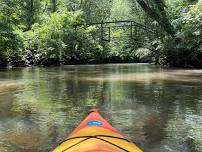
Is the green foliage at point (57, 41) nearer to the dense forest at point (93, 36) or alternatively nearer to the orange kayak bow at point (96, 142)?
the dense forest at point (93, 36)

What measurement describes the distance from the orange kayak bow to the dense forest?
19.5 m

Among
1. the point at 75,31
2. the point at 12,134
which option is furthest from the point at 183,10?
the point at 12,134

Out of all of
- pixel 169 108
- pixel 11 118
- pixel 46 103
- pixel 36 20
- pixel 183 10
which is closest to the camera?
pixel 11 118

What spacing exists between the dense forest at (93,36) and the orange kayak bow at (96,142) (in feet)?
63.9

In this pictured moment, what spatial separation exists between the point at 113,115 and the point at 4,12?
19.7 m

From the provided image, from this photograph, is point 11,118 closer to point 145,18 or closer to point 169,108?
point 169,108

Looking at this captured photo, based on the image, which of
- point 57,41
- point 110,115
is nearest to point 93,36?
point 57,41

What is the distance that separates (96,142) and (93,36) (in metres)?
42.3

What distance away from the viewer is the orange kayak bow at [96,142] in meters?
3.91

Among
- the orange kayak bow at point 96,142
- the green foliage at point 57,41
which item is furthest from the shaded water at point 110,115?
the green foliage at point 57,41

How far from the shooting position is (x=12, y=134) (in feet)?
23.4

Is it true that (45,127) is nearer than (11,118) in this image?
Yes

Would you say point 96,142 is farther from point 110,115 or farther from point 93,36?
point 93,36

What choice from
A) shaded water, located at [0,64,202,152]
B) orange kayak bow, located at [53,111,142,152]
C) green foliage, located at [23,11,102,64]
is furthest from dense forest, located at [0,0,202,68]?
orange kayak bow, located at [53,111,142,152]
